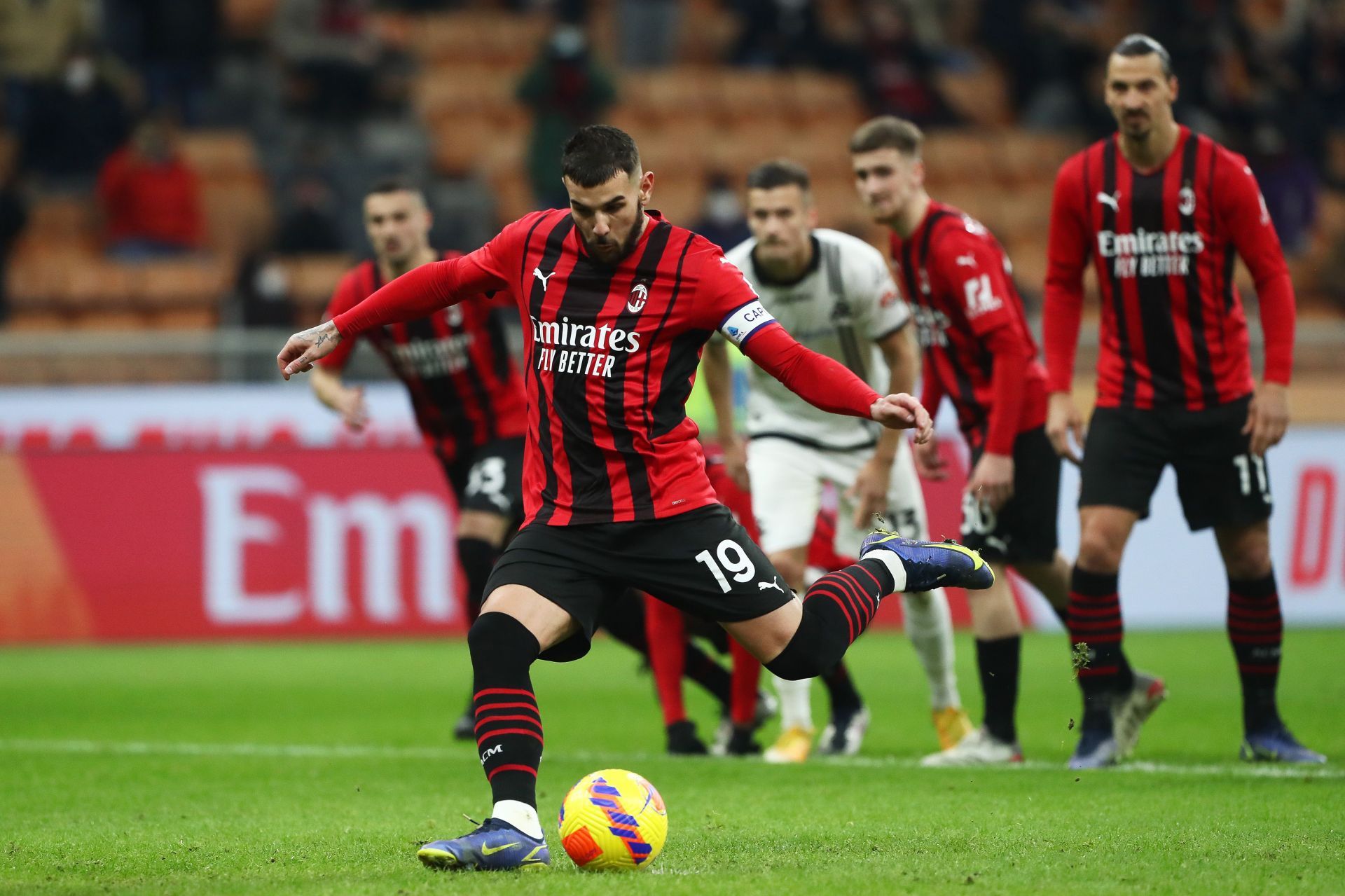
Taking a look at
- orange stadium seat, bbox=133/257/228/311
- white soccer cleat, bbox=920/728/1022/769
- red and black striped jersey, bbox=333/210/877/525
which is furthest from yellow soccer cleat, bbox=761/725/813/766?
orange stadium seat, bbox=133/257/228/311

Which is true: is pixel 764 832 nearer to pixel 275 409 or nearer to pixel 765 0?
pixel 275 409

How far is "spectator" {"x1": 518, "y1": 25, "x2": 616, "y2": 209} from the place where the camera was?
55.5ft

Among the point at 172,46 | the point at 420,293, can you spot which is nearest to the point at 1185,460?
the point at 420,293

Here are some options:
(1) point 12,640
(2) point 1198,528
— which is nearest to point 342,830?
(2) point 1198,528

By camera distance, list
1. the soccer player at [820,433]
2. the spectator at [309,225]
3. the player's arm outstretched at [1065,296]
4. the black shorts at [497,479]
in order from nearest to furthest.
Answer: the player's arm outstretched at [1065,296]
the soccer player at [820,433]
the black shorts at [497,479]
the spectator at [309,225]

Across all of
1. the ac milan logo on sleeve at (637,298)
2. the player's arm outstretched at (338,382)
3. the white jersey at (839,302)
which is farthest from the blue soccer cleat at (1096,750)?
the player's arm outstretched at (338,382)

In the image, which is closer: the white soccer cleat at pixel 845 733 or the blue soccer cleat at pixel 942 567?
the blue soccer cleat at pixel 942 567

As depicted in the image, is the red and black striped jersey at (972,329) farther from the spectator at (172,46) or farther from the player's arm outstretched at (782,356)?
the spectator at (172,46)

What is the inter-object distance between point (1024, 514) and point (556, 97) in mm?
10497

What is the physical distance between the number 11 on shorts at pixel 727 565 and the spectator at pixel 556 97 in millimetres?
11727

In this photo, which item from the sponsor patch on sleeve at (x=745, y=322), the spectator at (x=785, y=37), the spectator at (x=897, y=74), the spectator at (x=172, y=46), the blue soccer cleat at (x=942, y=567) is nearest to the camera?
the sponsor patch on sleeve at (x=745, y=322)

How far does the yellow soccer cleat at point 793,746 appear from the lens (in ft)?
25.5

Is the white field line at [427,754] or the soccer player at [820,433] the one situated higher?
the soccer player at [820,433]

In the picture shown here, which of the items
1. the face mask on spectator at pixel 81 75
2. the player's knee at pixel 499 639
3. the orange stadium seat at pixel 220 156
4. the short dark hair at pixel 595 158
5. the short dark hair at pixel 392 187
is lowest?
the player's knee at pixel 499 639
